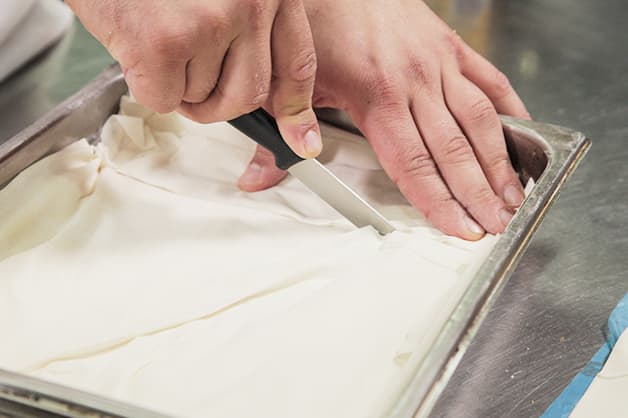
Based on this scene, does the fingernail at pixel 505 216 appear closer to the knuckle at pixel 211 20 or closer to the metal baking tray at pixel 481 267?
the metal baking tray at pixel 481 267

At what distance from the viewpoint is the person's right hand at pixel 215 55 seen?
2.16 ft

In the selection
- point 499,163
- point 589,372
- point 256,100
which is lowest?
point 589,372

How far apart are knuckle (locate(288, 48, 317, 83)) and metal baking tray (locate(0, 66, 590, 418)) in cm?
21

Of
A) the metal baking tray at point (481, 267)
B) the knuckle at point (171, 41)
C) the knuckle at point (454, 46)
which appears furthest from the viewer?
the knuckle at point (454, 46)

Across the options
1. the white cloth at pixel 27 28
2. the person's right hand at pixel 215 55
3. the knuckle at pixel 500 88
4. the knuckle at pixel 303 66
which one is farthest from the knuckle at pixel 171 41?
the white cloth at pixel 27 28

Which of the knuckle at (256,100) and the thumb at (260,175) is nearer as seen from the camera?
the knuckle at (256,100)

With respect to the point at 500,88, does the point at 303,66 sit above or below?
above

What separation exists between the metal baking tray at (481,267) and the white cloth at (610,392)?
132 millimetres

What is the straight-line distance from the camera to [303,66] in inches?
29.2

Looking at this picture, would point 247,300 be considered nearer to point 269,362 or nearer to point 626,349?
point 269,362

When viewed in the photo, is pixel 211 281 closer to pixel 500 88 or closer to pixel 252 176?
pixel 252 176

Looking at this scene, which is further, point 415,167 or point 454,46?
point 454,46

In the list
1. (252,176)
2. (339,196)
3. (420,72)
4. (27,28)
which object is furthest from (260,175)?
(27,28)

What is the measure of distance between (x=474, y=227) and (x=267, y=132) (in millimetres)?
238
